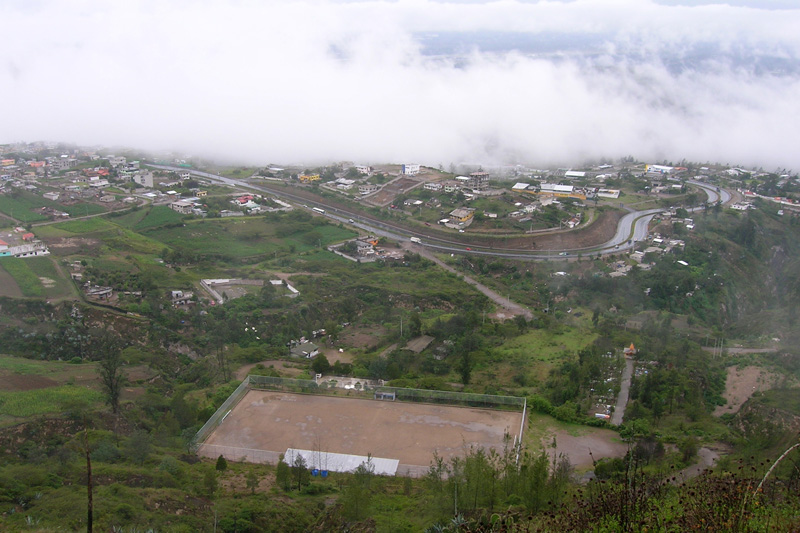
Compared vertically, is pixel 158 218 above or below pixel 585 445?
above

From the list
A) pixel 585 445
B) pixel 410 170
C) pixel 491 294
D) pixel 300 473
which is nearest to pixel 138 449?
pixel 300 473

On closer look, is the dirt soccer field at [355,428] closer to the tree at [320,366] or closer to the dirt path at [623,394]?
the tree at [320,366]

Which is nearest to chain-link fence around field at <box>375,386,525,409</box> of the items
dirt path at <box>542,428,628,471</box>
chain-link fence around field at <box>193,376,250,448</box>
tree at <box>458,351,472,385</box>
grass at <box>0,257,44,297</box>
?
dirt path at <box>542,428,628,471</box>

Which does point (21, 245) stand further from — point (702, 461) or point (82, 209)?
point (702, 461)

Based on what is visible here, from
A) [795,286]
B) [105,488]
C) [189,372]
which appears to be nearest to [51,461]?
[105,488]

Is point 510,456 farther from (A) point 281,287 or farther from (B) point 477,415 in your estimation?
(A) point 281,287

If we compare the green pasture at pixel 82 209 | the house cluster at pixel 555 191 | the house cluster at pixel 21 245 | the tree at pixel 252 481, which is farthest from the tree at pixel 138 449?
the house cluster at pixel 555 191
